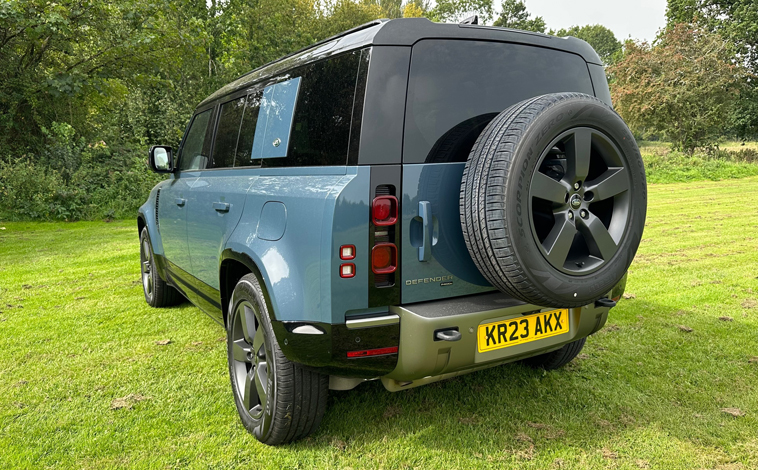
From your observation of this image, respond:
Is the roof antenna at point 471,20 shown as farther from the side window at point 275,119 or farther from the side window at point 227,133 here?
the side window at point 227,133

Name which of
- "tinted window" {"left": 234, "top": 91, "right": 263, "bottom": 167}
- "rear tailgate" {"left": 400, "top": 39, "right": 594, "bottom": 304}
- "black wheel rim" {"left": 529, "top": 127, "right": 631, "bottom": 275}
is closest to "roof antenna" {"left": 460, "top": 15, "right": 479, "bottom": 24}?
"rear tailgate" {"left": 400, "top": 39, "right": 594, "bottom": 304}

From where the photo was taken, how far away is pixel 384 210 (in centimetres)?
205

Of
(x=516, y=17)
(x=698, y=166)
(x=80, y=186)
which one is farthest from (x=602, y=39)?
(x=80, y=186)

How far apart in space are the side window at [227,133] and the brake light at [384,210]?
145 cm

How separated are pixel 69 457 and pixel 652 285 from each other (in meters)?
5.28

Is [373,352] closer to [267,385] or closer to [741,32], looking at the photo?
[267,385]

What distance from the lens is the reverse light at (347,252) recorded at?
6.62 feet

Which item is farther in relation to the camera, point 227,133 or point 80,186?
point 80,186

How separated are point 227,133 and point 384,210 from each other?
1.73 meters

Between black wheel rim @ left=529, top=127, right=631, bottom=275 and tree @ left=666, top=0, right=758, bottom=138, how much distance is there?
33.7m

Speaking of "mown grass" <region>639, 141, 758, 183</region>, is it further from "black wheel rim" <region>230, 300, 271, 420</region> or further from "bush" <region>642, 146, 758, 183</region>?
"black wheel rim" <region>230, 300, 271, 420</region>

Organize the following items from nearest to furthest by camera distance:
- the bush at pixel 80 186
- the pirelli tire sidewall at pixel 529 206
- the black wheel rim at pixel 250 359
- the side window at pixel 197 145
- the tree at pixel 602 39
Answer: the pirelli tire sidewall at pixel 529 206, the black wheel rim at pixel 250 359, the side window at pixel 197 145, the bush at pixel 80 186, the tree at pixel 602 39

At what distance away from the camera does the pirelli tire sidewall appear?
76.3 inches

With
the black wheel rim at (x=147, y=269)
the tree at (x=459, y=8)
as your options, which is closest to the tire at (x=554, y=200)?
the black wheel rim at (x=147, y=269)
